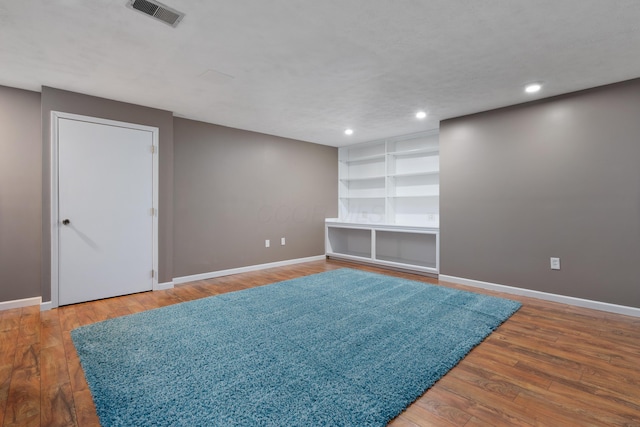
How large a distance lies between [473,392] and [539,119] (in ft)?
10.5

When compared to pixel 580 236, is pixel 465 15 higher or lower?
higher

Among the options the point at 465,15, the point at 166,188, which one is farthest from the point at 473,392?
the point at 166,188

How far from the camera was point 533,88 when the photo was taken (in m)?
3.14

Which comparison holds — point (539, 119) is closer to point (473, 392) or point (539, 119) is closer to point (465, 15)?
point (465, 15)

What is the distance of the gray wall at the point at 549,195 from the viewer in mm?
3004

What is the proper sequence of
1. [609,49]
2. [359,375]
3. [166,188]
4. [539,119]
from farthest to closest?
[166,188]
[539,119]
[609,49]
[359,375]

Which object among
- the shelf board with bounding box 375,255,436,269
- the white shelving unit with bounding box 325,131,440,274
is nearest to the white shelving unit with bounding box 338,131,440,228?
the white shelving unit with bounding box 325,131,440,274

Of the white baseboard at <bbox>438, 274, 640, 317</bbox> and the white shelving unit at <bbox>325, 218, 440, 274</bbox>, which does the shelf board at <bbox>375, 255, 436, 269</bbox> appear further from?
the white baseboard at <bbox>438, 274, 640, 317</bbox>

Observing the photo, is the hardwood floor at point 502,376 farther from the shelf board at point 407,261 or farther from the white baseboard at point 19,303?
the shelf board at point 407,261

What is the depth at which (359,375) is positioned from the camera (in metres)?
1.87

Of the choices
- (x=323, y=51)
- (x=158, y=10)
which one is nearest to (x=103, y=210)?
(x=158, y=10)

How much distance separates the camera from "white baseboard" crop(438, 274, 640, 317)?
3.00 metres

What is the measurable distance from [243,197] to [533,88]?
4.00 metres

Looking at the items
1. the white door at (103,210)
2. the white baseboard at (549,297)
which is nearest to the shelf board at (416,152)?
the white baseboard at (549,297)
